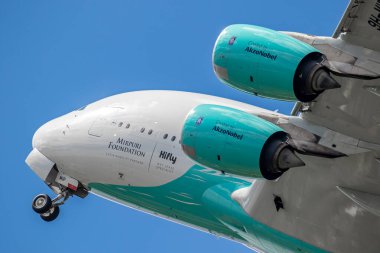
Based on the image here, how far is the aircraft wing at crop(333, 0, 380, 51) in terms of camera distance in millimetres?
14055

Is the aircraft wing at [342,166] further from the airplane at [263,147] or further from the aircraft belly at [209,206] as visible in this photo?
the aircraft belly at [209,206]

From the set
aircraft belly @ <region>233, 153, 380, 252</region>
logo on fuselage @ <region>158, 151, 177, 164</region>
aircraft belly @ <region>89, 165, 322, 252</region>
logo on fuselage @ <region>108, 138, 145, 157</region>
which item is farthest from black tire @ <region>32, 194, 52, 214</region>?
aircraft belly @ <region>233, 153, 380, 252</region>

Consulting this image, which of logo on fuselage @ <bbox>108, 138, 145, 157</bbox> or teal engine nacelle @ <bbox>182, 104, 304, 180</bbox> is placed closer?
teal engine nacelle @ <bbox>182, 104, 304, 180</bbox>

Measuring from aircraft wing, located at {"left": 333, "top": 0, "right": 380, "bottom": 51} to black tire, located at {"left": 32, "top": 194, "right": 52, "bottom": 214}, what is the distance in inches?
436

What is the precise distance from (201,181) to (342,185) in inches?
140

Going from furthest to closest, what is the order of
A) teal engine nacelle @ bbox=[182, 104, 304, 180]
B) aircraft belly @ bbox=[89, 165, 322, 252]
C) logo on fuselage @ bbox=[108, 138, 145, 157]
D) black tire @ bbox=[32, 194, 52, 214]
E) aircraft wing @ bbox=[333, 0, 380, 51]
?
black tire @ bbox=[32, 194, 52, 214] < logo on fuselage @ bbox=[108, 138, 145, 157] < aircraft belly @ bbox=[89, 165, 322, 252] < teal engine nacelle @ bbox=[182, 104, 304, 180] < aircraft wing @ bbox=[333, 0, 380, 51]

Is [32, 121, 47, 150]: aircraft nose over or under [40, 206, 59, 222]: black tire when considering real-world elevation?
over

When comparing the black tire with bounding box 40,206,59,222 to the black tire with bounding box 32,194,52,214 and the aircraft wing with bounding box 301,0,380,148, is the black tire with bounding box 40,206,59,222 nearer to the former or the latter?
the black tire with bounding box 32,194,52,214

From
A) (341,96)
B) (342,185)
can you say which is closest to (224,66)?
(341,96)

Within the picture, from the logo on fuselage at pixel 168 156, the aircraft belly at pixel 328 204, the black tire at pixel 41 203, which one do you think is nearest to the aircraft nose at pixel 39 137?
the black tire at pixel 41 203

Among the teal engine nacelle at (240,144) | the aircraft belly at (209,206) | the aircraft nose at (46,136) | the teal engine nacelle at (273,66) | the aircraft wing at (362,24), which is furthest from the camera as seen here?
the aircraft nose at (46,136)

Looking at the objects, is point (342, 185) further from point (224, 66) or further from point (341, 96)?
point (224, 66)

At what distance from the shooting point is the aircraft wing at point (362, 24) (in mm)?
14055

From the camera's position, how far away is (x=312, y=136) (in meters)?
16.1
